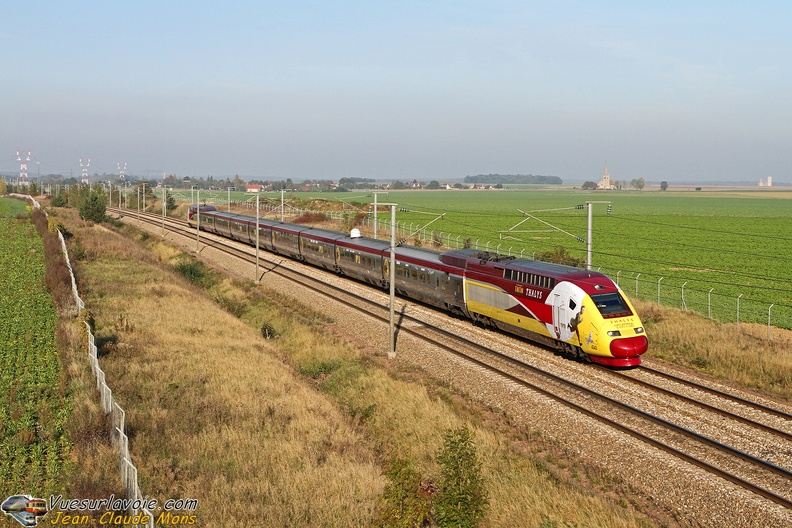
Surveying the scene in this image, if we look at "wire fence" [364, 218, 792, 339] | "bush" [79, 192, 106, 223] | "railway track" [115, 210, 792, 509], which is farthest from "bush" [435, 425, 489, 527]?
"bush" [79, 192, 106, 223]

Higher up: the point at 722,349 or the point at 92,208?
the point at 92,208

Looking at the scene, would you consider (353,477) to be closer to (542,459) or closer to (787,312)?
(542,459)

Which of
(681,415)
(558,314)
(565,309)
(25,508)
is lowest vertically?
(681,415)

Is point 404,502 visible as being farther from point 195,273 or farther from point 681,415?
point 195,273

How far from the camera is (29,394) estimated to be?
2017cm

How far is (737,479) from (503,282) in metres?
14.4

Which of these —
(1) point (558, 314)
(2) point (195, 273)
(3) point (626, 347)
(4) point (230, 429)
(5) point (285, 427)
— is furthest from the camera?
(2) point (195, 273)

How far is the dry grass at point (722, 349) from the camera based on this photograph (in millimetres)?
23938

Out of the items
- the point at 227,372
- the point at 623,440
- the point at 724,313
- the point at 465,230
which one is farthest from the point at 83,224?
the point at 623,440

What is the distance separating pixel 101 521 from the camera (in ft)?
41.5

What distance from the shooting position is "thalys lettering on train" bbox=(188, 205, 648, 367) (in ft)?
79.2

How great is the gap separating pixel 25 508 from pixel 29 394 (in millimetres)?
8516

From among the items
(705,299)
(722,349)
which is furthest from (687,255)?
(722,349)

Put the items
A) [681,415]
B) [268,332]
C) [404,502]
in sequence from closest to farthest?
[404,502]
[681,415]
[268,332]
